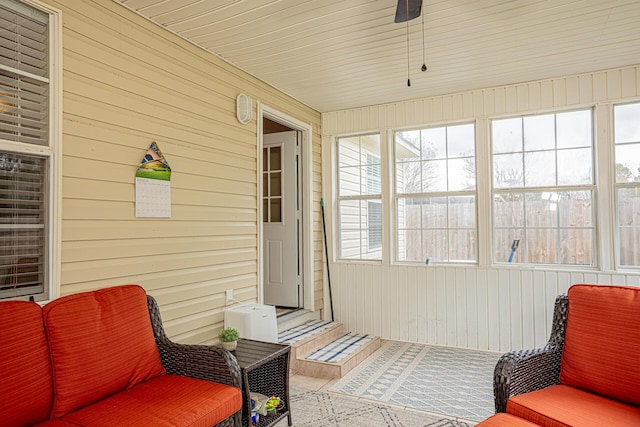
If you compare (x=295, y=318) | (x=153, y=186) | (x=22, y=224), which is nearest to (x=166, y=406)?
(x=22, y=224)

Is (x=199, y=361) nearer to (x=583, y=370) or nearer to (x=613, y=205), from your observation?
(x=583, y=370)

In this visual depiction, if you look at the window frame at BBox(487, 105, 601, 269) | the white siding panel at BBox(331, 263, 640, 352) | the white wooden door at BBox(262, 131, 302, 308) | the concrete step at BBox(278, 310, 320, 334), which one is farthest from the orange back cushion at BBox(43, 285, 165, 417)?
the window frame at BBox(487, 105, 601, 269)

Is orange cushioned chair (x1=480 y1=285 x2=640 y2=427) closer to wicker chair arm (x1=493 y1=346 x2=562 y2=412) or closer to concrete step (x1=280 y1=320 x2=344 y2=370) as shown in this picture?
wicker chair arm (x1=493 y1=346 x2=562 y2=412)

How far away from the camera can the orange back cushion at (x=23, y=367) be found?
163cm

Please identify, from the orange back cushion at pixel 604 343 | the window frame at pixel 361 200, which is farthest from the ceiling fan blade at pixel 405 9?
the window frame at pixel 361 200

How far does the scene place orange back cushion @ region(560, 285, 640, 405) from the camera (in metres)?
1.93

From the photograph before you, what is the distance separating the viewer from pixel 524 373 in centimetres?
207

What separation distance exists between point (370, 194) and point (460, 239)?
1167 mm

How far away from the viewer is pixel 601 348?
6.70 ft

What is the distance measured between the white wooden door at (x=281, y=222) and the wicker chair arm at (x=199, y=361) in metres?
2.54

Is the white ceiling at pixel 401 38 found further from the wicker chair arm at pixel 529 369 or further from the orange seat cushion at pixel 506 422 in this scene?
the orange seat cushion at pixel 506 422

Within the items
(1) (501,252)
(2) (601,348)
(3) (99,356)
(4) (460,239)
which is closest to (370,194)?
(4) (460,239)

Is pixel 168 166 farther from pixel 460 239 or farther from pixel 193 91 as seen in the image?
pixel 460 239

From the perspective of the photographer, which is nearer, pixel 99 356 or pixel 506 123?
pixel 99 356
